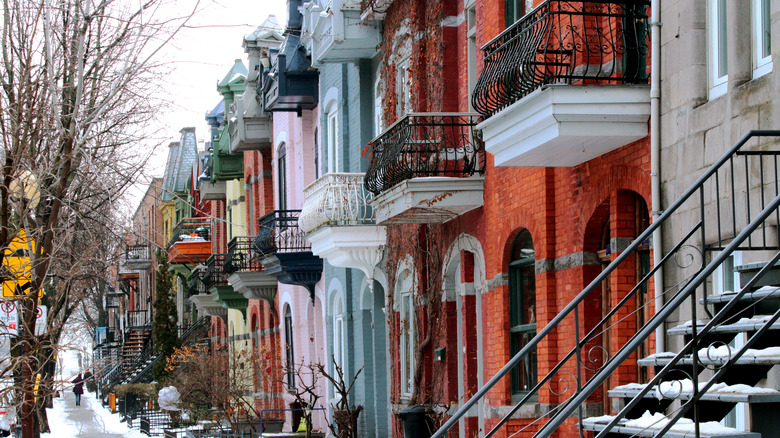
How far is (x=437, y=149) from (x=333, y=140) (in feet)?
27.0

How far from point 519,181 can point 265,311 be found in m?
18.4

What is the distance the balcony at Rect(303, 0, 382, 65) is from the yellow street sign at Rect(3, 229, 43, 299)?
878 centimetres

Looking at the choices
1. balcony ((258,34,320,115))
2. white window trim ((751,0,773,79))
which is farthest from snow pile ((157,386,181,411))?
white window trim ((751,0,773,79))

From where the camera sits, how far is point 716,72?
10.0 metres

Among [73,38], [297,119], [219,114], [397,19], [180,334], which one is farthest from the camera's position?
[180,334]

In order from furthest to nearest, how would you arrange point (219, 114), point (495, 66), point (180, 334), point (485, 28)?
point (180, 334) → point (219, 114) → point (485, 28) → point (495, 66)

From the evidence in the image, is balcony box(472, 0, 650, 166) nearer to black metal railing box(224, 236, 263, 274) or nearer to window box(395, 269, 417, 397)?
window box(395, 269, 417, 397)

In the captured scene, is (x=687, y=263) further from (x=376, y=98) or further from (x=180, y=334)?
(x=180, y=334)

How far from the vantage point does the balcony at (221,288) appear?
33.4 m

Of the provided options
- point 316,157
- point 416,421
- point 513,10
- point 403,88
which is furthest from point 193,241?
point 513,10

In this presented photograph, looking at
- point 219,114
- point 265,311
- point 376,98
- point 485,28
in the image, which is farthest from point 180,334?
point 485,28

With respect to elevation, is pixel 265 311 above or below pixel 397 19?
below

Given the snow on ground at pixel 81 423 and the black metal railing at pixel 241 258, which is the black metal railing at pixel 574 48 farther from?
the black metal railing at pixel 241 258

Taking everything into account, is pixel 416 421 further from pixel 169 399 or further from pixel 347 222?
pixel 169 399
